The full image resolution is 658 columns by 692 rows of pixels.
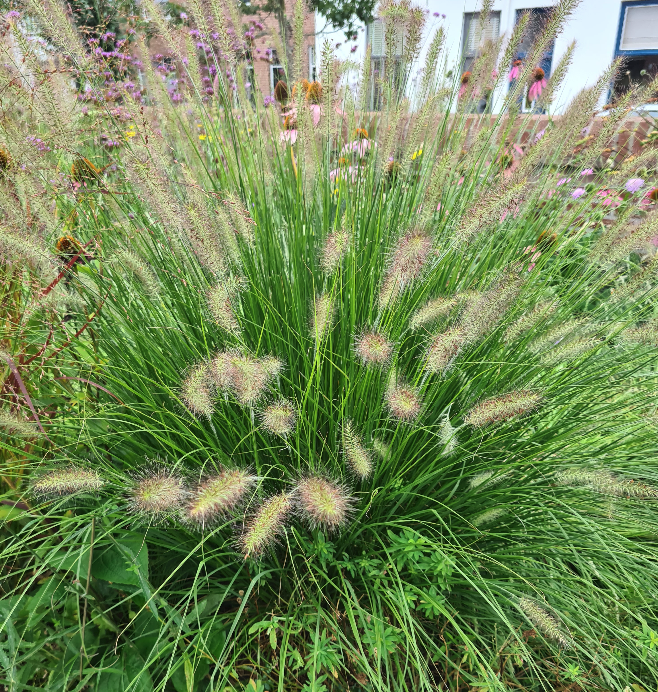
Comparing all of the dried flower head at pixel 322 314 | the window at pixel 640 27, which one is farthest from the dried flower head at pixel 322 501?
the window at pixel 640 27

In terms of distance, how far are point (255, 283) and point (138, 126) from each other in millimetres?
565

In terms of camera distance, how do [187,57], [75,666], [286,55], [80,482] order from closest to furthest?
[80,482]
[75,666]
[187,57]
[286,55]

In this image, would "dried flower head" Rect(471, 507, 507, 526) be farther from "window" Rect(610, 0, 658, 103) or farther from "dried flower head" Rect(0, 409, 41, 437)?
"window" Rect(610, 0, 658, 103)

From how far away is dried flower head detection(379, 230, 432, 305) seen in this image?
4.16ft

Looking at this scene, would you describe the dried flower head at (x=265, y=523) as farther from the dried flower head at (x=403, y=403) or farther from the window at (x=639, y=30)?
the window at (x=639, y=30)

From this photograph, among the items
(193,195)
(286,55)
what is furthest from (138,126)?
(286,55)

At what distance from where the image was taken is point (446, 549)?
1.37m

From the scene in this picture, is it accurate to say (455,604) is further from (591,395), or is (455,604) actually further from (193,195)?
(193,195)

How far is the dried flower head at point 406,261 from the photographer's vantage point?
49.9 inches

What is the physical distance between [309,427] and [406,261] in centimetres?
51

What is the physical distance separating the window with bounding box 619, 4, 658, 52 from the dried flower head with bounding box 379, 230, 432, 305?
417 inches

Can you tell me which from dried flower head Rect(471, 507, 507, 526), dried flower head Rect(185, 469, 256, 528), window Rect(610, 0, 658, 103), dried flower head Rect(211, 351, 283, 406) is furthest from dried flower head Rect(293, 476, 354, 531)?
window Rect(610, 0, 658, 103)

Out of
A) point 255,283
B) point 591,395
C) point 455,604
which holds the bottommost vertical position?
point 455,604

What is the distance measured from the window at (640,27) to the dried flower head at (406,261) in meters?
10.6
